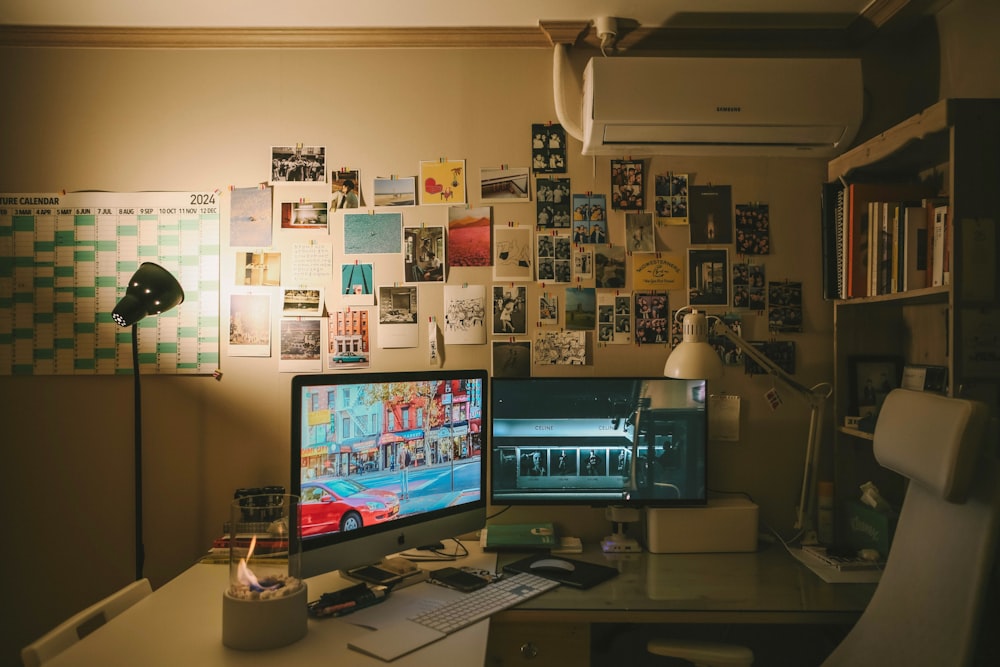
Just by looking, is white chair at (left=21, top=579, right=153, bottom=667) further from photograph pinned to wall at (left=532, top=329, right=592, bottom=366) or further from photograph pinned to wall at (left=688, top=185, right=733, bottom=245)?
photograph pinned to wall at (left=688, top=185, right=733, bottom=245)

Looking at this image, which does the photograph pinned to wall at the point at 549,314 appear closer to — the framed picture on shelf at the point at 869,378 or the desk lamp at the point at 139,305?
the framed picture on shelf at the point at 869,378

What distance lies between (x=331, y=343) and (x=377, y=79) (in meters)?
0.91

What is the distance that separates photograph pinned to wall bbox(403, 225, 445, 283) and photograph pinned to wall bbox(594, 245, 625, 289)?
20.7 inches

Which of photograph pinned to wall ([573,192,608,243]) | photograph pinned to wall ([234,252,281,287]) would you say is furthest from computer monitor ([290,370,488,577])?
photograph pinned to wall ([234,252,281,287])

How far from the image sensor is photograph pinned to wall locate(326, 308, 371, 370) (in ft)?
7.65

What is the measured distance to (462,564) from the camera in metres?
2.01

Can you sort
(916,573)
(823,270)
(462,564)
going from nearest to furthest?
1. (916,573)
2. (462,564)
3. (823,270)

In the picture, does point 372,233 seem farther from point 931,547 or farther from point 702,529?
point 931,547

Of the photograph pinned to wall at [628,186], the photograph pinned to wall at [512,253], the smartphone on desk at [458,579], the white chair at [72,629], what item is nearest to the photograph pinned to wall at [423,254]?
the photograph pinned to wall at [512,253]

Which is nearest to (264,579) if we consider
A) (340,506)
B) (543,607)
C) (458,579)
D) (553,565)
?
(340,506)

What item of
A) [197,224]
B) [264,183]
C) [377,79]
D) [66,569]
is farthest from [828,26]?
[66,569]

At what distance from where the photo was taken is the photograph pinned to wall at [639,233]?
7.68 ft

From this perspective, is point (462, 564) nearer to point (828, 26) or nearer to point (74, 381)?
point (74, 381)

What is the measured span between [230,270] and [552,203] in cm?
112
